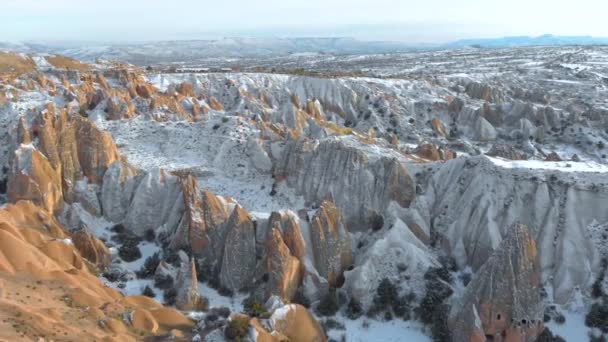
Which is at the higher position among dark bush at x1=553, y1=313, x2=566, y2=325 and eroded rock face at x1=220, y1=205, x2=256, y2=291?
eroded rock face at x1=220, y1=205, x2=256, y2=291

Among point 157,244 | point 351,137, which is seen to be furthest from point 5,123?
point 351,137

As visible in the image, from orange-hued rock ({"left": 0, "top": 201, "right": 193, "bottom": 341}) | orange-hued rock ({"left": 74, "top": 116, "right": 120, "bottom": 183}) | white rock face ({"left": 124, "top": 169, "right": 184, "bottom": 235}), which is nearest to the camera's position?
orange-hued rock ({"left": 0, "top": 201, "right": 193, "bottom": 341})

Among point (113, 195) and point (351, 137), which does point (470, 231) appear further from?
point (113, 195)

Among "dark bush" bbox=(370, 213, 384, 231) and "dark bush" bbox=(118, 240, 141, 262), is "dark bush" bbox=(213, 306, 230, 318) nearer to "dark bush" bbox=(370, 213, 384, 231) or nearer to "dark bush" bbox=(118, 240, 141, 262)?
"dark bush" bbox=(118, 240, 141, 262)

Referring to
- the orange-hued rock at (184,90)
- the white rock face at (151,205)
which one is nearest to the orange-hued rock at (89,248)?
the white rock face at (151,205)

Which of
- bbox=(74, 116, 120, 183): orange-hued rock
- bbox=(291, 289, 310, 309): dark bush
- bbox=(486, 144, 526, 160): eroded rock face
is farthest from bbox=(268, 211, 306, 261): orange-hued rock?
bbox=(486, 144, 526, 160): eroded rock face

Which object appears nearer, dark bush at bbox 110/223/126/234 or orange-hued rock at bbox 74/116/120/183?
dark bush at bbox 110/223/126/234

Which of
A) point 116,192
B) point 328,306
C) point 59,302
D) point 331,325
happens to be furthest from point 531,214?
point 116,192
